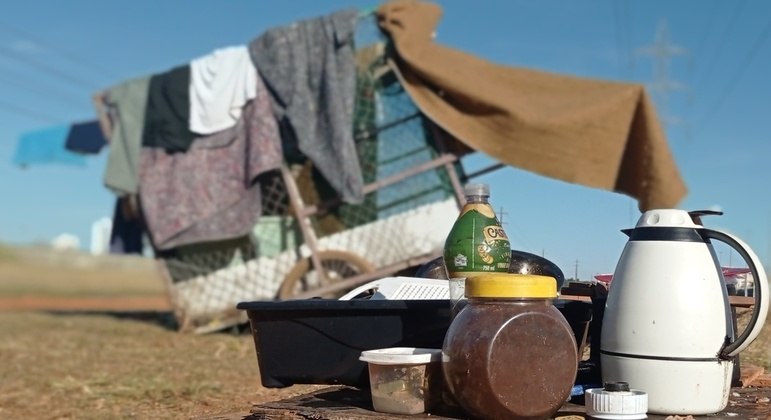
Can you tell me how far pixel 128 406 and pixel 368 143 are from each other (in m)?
3.45

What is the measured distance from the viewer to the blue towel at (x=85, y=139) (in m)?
9.84

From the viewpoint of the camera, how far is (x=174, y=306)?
26.1 feet

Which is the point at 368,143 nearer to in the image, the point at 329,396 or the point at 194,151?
the point at 194,151

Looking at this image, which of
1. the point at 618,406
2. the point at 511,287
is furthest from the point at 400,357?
the point at 618,406

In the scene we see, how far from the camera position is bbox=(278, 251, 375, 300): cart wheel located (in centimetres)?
731

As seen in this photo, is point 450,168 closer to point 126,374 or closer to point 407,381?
point 126,374

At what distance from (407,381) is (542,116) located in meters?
5.16

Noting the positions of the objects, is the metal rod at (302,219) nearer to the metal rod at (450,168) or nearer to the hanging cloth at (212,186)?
the hanging cloth at (212,186)

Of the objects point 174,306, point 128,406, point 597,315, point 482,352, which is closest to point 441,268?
point 597,315

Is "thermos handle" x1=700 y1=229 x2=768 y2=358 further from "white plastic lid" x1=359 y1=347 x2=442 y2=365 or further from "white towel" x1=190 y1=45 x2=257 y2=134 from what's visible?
"white towel" x1=190 y1=45 x2=257 y2=134

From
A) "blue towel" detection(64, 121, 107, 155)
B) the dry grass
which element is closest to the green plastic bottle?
the dry grass

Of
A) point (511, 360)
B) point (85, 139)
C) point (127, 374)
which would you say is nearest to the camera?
point (511, 360)

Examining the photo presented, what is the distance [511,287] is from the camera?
1725 mm

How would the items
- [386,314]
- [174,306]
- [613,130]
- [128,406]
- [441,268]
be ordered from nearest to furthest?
1. [386,314]
2. [441,268]
3. [128,406]
4. [613,130]
5. [174,306]
